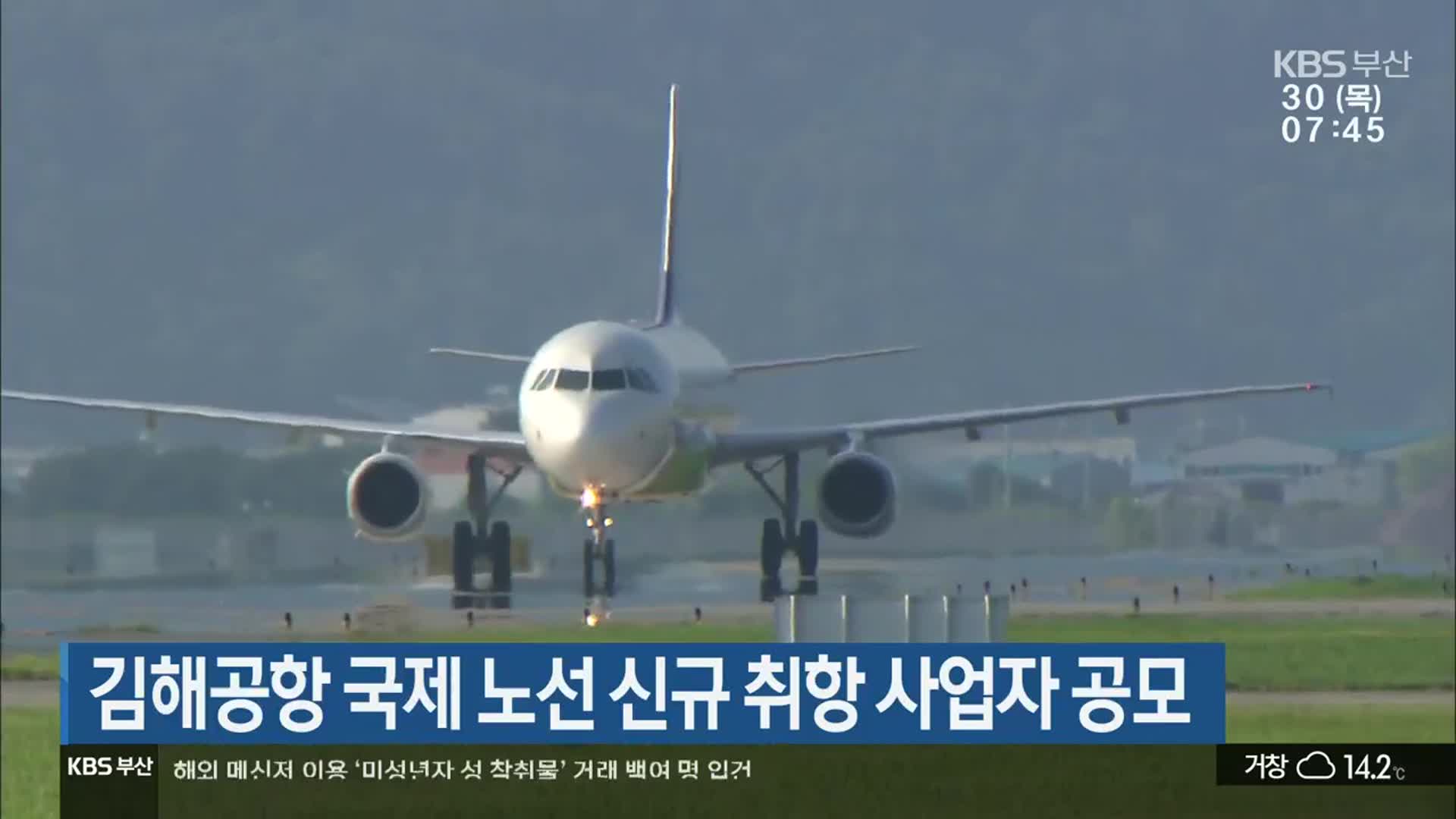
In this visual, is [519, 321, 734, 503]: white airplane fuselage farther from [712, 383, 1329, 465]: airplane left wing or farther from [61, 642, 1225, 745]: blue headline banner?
[61, 642, 1225, 745]: blue headline banner

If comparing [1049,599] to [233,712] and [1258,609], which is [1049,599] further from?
[233,712]

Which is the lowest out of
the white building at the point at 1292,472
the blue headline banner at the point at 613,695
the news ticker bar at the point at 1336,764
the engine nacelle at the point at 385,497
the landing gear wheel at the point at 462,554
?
the news ticker bar at the point at 1336,764

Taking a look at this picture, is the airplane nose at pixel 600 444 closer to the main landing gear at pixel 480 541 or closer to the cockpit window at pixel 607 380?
the cockpit window at pixel 607 380

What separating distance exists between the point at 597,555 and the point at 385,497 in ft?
15.1

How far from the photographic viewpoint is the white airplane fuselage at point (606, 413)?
32688 millimetres

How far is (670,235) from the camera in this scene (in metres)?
46.7

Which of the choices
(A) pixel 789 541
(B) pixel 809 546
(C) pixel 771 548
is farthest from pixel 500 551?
(B) pixel 809 546

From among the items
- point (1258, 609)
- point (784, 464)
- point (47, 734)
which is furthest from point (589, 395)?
point (47, 734)

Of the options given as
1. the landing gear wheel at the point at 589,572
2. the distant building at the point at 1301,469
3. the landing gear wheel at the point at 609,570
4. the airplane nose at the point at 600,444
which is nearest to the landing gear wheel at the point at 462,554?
the airplane nose at the point at 600,444

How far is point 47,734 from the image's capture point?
20.2m

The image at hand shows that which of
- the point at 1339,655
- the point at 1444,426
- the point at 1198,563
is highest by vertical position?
the point at 1444,426

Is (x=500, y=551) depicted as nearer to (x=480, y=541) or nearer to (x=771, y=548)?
(x=480, y=541)

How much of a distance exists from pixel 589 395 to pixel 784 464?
5.58 m

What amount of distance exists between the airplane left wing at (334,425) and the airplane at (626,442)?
0.11 ft
